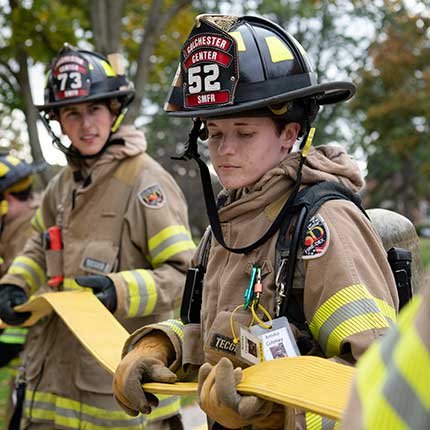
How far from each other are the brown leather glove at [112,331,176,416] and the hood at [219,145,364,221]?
53 centimetres

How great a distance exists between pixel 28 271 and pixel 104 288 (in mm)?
948

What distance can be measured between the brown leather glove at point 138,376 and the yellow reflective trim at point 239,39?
41.7 inches

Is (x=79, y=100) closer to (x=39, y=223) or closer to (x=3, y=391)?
(x=39, y=223)

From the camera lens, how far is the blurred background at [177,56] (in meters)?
8.91

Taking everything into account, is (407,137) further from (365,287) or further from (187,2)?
(365,287)

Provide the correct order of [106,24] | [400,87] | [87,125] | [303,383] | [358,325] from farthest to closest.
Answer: [400,87], [106,24], [87,125], [358,325], [303,383]

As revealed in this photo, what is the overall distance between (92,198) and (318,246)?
2.21 m

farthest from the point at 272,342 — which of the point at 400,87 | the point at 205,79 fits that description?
the point at 400,87

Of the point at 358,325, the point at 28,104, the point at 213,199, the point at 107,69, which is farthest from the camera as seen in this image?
the point at 28,104

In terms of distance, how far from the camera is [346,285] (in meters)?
2.09

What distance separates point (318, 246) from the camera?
2.15 meters

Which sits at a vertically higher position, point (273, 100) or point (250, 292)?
point (273, 100)

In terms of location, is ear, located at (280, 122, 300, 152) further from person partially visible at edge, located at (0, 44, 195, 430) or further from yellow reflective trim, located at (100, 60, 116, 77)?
yellow reflective trim, located at (100, 60, 116, 77)

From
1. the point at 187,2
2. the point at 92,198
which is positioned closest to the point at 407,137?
the point at 187,2
